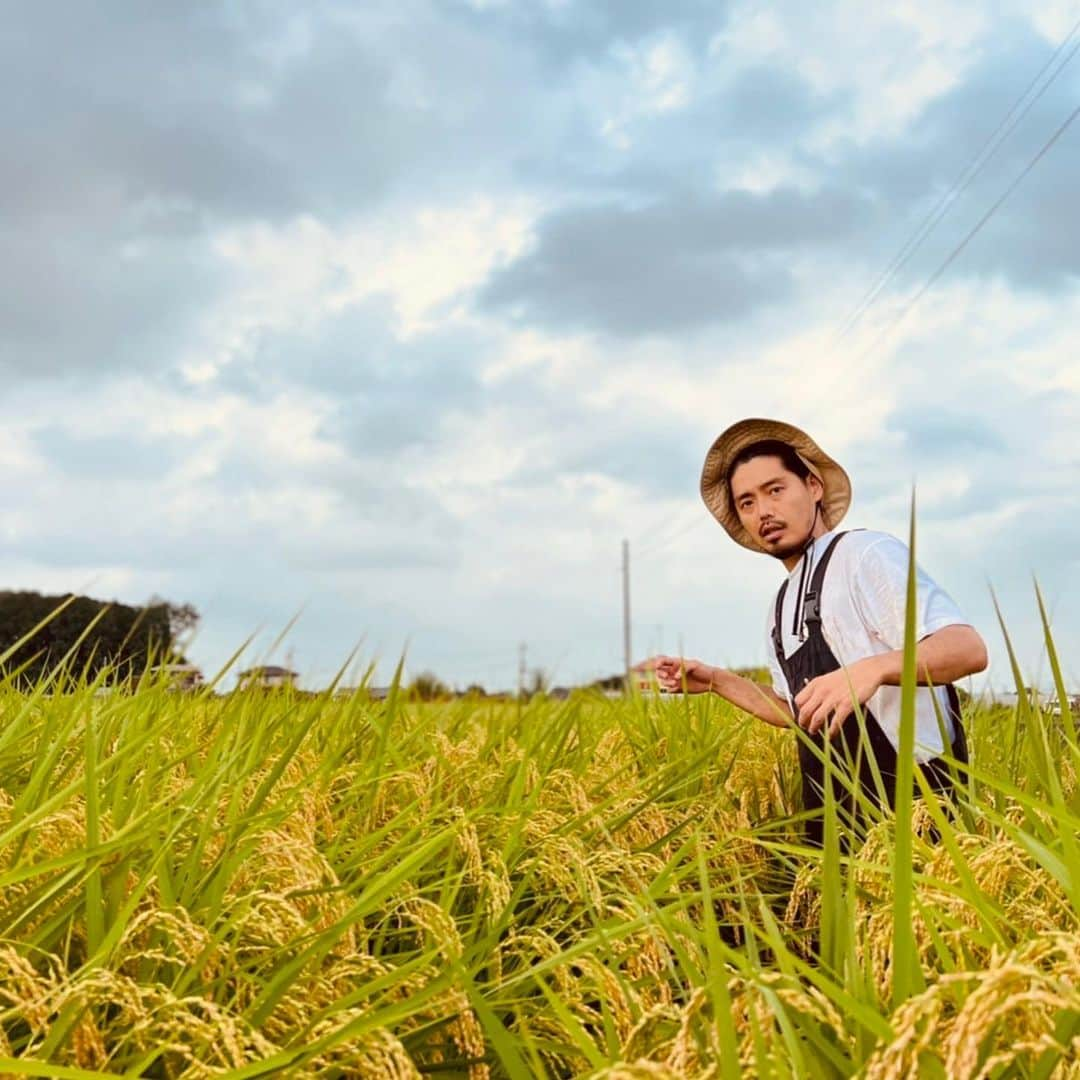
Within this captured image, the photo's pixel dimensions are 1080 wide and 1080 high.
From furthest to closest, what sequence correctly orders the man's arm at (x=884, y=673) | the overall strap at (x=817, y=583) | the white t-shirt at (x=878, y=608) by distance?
the overall strap at (x=817, y=583), the white t-shirt at (x=878, y=608), the man's arm at (x=884, y=673)

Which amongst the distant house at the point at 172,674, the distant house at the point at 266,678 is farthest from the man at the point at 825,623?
the distant house at the point at 172,674

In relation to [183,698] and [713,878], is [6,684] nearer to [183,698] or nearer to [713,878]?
[183,698]

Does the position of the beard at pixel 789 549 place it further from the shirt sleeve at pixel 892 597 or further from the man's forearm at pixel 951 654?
the man's forearm at pixel 951 654

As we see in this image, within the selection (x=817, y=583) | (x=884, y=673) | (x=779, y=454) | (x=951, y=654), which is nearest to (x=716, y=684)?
(x=817, y=583)

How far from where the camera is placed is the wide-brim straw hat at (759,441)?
14.6 feet

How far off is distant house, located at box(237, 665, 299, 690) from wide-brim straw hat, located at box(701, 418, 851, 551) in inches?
72.9

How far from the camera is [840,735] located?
3994mm

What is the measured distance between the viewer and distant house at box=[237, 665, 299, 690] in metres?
4.28

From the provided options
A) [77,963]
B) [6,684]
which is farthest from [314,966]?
[6,684]

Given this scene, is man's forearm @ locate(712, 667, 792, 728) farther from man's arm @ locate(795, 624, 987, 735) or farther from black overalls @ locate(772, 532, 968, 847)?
man's arm @ locate(795, 624, 987, 735)

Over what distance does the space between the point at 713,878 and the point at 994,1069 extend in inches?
80.7

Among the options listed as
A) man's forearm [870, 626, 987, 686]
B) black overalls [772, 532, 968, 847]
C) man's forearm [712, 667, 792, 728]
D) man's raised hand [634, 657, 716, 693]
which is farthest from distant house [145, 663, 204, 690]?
man's forearm [870, 626, 987, 686]

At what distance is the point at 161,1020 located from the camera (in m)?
2.08

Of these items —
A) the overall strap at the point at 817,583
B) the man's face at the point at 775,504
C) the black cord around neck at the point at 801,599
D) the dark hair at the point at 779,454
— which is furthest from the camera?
the dark hair at the point at 779,454
